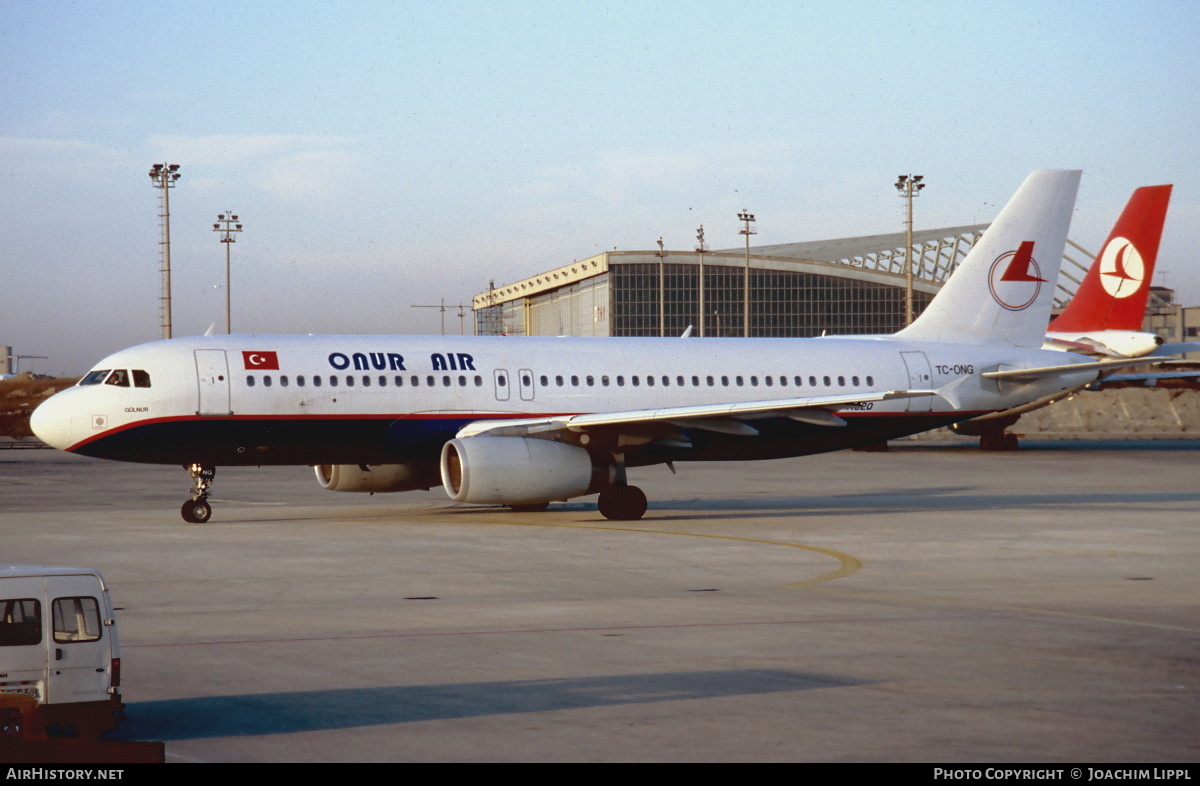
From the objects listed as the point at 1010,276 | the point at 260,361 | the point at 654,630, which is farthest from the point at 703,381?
the point at 654,630

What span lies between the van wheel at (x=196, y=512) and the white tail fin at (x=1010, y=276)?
1814cm

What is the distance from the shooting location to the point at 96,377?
27297 millimetres

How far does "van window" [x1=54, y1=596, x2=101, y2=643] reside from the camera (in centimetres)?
992

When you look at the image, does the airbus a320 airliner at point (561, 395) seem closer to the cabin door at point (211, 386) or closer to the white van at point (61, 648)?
the cabin door at point (211, 386)

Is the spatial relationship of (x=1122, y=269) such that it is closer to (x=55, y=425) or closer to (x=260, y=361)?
(x=260, y=361)

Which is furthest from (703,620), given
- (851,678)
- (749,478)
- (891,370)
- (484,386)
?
(749,478)

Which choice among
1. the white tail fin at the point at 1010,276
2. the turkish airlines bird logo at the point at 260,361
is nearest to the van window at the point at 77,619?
the turkish airlines bird logo at the point at 260,361

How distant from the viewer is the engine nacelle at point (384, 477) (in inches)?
1190

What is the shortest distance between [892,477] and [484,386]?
56.5 ft

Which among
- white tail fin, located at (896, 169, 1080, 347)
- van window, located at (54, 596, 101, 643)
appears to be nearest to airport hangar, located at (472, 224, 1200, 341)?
white tail fin, located at (896, 169, 1080, 347)

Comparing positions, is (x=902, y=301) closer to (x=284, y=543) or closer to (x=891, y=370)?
(x=891, y=370)

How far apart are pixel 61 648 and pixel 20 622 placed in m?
0.38

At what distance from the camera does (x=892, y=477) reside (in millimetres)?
42094

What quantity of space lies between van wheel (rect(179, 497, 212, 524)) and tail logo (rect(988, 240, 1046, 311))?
65.8 feet
